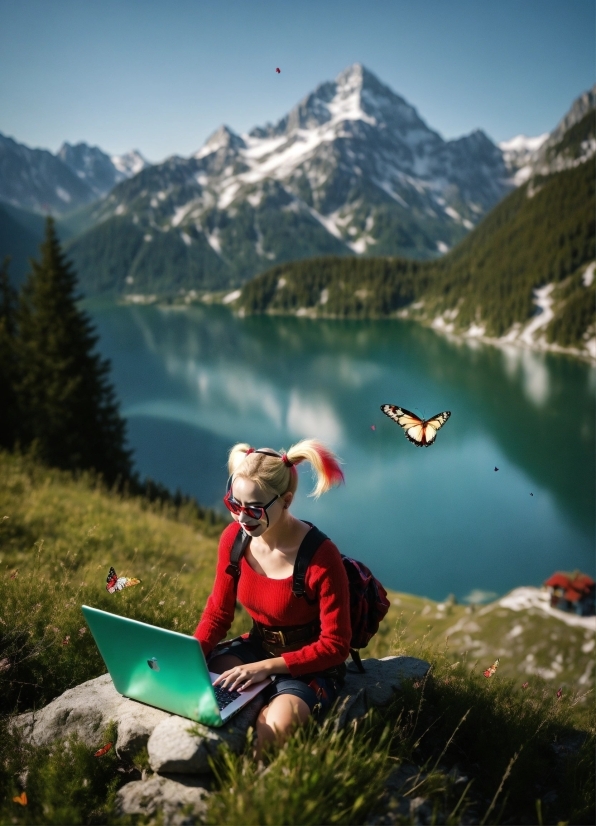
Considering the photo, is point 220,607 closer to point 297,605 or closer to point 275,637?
point 275,637

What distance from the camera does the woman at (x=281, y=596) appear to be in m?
3.22

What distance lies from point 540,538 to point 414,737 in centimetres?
3183

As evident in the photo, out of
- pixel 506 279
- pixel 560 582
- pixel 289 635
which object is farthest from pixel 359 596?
pixel 506 279

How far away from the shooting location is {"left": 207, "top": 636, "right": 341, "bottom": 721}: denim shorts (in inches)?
125

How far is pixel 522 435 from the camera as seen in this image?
50.6 metres

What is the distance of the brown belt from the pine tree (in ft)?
A: 70.2

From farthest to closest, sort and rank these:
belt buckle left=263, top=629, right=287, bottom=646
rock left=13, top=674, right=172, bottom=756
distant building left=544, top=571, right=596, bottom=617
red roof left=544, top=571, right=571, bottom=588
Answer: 1. red roof left=544, top=571, right=571, bottom=588
2. distant building left=544, top=571, right=596, bottom=617
3. belt buckle left=263, top=629, right=287, bottom=646
4. rock left=13, top=674, right=172, bottom=756

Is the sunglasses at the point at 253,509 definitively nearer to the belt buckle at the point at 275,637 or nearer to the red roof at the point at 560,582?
the belt buckle at the point at 275,637

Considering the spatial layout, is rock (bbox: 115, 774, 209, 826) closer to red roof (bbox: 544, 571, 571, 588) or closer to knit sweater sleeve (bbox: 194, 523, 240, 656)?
knit sweater sleeve (bbox: 194, 523, 240, 656)

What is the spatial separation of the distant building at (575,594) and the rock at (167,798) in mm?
20830

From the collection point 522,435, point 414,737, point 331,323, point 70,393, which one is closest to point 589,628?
point 414,737

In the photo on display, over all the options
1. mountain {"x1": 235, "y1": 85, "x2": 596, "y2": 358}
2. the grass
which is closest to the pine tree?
the grass

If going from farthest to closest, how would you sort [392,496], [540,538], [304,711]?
[392,496], [540,538], [304,711]

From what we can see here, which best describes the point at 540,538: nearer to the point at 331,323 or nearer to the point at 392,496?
the point at 392,496
